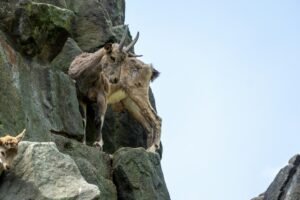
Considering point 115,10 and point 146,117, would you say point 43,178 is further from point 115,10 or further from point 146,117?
point 115,10

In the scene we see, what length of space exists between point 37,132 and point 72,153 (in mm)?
1035

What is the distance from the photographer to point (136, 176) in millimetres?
13070

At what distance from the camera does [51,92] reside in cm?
1350

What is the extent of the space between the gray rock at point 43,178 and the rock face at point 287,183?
2.79 metres

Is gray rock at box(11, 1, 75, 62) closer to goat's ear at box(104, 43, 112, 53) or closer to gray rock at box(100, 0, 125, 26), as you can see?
goat's ear at box(104, 43, 112, 53)

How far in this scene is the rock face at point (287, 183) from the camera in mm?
10347

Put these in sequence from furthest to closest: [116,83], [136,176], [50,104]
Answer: [116,83] → [50,104] → [136,176]

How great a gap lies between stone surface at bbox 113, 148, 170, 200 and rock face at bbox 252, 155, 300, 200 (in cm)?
250

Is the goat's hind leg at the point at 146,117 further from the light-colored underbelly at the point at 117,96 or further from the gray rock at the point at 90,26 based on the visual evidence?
the gray rock at the point at 90,26

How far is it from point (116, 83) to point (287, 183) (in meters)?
5.76

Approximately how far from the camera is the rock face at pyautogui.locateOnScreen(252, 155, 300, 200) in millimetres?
10347

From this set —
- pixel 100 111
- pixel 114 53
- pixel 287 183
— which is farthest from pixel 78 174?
pixel 114 53

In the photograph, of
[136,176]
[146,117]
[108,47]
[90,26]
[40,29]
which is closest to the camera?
[40,29]

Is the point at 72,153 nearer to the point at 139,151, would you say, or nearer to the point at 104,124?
the point at 139,151
